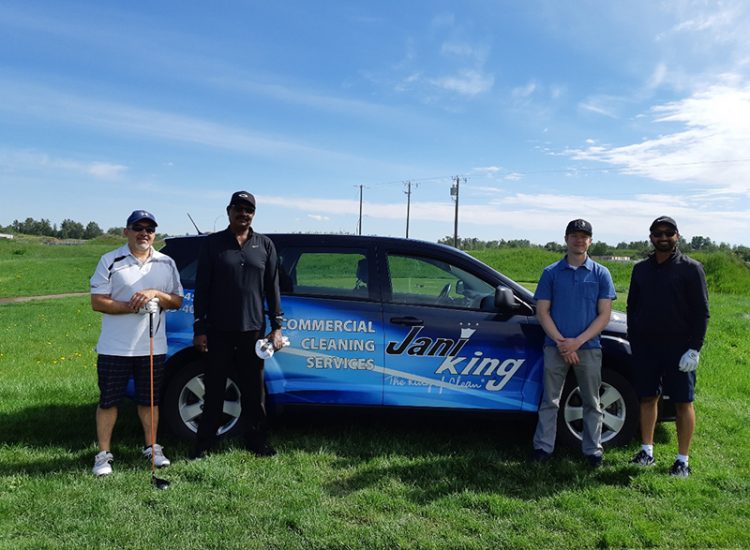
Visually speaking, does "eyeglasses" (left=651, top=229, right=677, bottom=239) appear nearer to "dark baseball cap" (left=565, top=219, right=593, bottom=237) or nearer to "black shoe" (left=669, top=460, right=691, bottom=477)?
"dark baseball cap" (left=565, top=219, right=593, bottom=237)

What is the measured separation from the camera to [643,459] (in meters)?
4.33

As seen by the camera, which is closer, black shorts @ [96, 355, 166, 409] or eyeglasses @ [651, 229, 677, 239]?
black shorts @ [96, 355, 166, 409]

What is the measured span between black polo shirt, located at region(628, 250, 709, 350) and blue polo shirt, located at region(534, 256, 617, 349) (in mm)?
315

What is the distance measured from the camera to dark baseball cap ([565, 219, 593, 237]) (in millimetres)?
4246

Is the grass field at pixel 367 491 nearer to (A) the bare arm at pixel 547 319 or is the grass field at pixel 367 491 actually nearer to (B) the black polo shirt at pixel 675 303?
(A) the bare arm at pixel 547 319

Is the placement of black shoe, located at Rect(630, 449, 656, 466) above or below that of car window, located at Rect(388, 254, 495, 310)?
below

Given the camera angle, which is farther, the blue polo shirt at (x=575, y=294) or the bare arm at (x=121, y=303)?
the blue polo shirt at (x=575, y=294)

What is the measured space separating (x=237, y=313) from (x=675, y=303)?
3176mm

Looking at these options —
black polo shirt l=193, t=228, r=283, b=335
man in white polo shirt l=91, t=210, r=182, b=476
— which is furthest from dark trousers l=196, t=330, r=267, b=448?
man in white polo shirt l=91, t=210, r=182, b=476

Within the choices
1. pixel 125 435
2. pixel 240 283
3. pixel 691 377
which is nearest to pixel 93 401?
pixel 125 435

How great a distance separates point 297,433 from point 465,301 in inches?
72.0

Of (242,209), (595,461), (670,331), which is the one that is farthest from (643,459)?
(242,209)

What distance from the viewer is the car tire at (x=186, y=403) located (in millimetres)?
4566

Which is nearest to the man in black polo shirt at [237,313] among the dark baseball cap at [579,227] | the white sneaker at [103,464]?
the white sneaker at [103,464]
